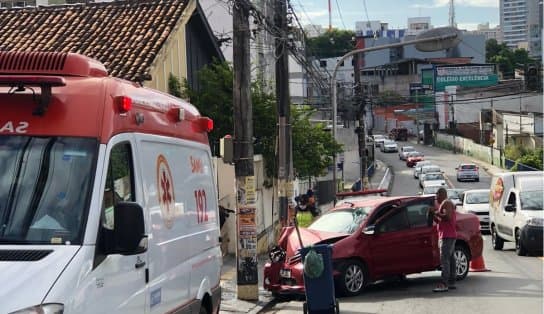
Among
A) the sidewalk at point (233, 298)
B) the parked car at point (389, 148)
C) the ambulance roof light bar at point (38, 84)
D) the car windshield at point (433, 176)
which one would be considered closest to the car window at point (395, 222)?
the sidewalk at point (233, 298)

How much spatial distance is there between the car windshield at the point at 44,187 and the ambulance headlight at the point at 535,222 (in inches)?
589

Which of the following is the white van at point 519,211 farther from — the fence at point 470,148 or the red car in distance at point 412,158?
the red car in distance at point 412,158

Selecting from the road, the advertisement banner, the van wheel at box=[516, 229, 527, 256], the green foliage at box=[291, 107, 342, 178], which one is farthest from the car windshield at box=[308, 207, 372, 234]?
the advertisement banner

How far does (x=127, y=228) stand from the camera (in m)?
5.09

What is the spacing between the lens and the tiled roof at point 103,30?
18.3 metres

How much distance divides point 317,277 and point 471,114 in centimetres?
9439

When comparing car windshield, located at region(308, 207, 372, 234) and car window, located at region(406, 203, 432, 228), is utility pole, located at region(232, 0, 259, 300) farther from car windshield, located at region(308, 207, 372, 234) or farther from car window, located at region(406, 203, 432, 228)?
car window, located at region(406, 203, 432, 228)

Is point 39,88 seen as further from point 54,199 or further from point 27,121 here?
point 54,199

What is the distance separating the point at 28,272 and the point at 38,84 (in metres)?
1.48

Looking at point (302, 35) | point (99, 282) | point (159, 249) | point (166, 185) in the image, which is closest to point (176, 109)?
point (166, 185)

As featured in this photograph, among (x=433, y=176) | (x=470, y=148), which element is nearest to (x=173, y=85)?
(x=433, y=176)

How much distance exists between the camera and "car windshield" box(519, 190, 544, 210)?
754 inches

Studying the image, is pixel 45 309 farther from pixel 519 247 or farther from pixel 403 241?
pixel 519 247

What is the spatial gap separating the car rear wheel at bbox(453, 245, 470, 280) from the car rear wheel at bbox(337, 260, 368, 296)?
1971 mm
